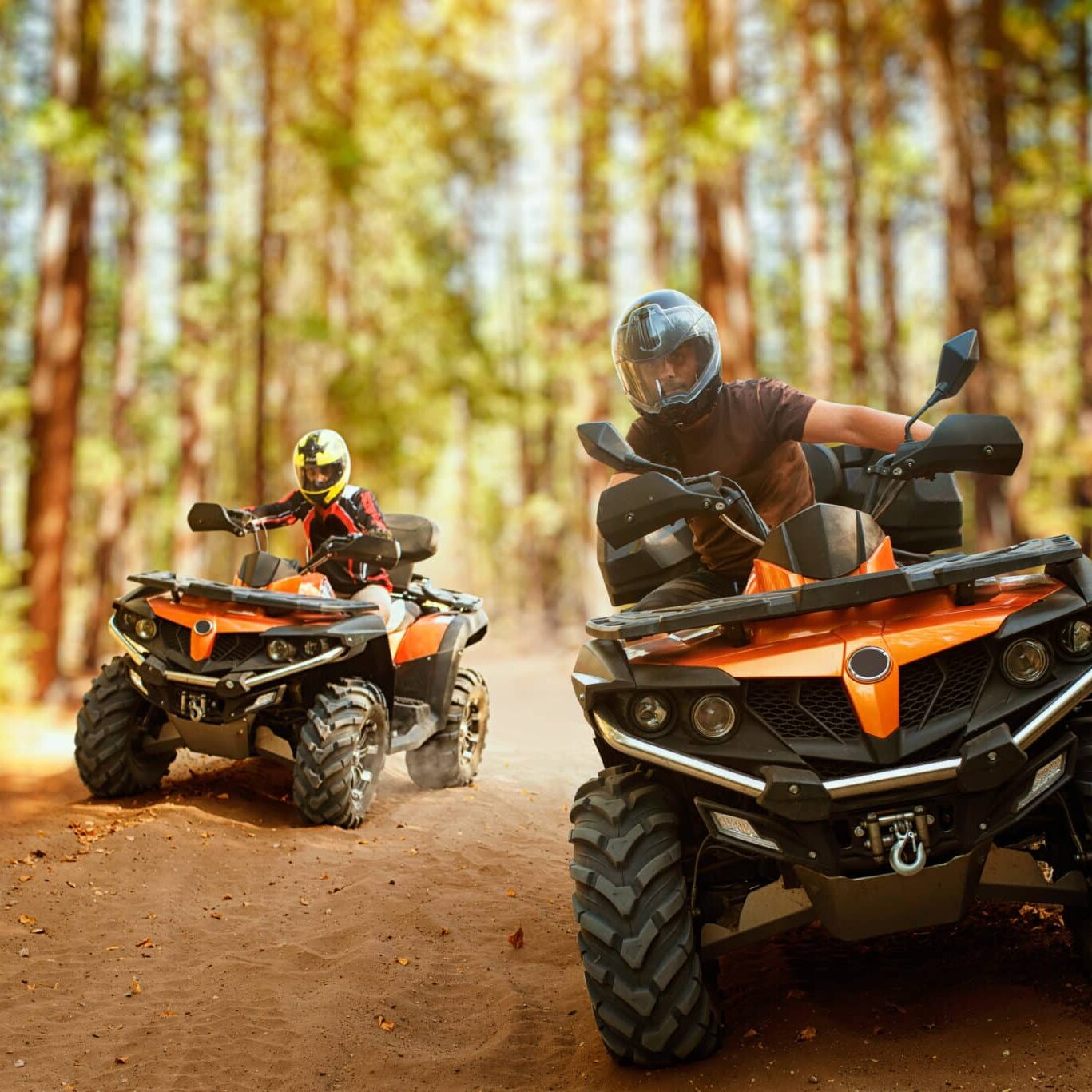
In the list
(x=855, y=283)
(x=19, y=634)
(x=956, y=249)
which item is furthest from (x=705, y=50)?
(x=19, y=634)

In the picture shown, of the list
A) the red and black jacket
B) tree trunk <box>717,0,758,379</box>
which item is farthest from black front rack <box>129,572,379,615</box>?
tree trunk <box>717,0,758,379</box>

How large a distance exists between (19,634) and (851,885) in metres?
14.8

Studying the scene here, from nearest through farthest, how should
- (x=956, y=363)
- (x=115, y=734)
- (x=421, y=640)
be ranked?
(x=956, y=363) → (x=115, y=734) → (x=421, y=640)

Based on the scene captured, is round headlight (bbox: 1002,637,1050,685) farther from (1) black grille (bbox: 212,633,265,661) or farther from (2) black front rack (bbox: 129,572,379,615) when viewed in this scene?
(1) black grille (bbox: 212,633,265,661)

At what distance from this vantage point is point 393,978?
5.84 metres

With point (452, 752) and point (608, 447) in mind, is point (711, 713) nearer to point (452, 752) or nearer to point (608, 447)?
point (608, 447)

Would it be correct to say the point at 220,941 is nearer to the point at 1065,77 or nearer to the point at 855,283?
the point at 1065,77

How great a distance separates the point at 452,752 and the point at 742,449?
5.17m

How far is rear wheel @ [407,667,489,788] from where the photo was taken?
394 inches

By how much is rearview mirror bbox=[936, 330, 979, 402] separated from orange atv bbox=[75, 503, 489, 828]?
15.5 feet

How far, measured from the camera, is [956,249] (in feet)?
66.3

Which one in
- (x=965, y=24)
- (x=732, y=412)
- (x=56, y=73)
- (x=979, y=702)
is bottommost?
(x=979, y=702)

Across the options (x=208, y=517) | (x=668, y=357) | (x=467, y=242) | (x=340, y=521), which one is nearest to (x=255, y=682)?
(x=208, y=517)

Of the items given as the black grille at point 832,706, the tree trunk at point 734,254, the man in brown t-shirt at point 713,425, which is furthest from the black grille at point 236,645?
the tree trunk at point 734,254
